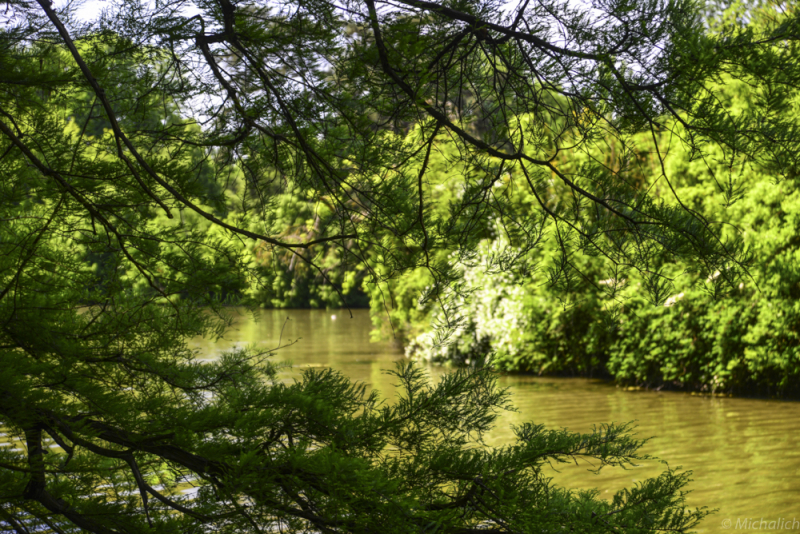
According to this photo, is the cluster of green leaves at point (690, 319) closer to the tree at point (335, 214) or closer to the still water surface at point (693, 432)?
the still water surface at point (693, 432)

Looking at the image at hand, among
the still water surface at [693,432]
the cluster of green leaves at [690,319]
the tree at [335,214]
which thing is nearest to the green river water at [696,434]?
the still water surface at [693,432]

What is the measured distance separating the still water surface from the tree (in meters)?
0.85

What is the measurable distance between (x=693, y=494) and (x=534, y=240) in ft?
13.2

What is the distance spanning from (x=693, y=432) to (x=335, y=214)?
6191mm

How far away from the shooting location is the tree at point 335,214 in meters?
1.76

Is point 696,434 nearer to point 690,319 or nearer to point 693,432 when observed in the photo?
point 693,432

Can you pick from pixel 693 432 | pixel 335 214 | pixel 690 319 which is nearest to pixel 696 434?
pixel 693 432

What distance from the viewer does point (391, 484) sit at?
1571 mm

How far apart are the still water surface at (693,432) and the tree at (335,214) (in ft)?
2.79

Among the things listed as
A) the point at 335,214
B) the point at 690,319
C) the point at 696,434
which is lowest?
the point at 696,434

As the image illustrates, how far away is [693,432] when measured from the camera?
290 inches

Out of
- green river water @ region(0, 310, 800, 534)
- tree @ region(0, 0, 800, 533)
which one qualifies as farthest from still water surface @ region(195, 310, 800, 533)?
tree @ region(0, 0, 800, 533)

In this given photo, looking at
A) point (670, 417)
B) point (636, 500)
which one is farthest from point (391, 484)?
point (670, 417)

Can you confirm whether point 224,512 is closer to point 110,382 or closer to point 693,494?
point 110,382
